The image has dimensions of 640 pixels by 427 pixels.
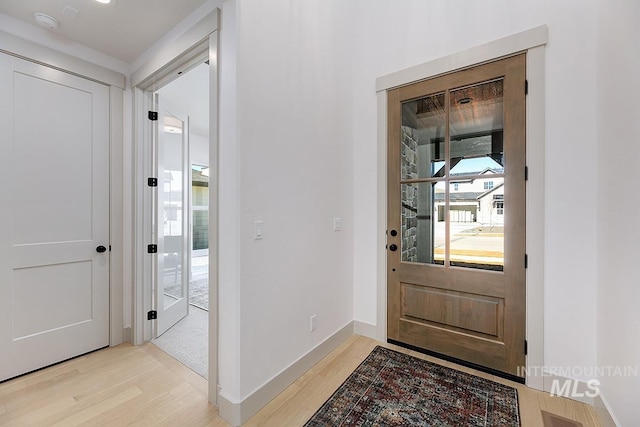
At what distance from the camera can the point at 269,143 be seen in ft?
5.93

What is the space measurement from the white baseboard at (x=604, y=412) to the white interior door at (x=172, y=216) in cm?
342

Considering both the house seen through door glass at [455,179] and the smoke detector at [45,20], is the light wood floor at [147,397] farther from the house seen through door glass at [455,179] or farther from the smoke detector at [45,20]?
the smoke detector at [45,20]

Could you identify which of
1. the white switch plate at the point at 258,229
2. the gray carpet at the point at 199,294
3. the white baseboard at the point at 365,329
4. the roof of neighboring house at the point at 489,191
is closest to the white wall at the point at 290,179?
the white switch plate at the point at 258,229

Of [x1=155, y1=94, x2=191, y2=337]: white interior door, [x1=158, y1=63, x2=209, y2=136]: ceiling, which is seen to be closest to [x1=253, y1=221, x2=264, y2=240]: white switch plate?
[x1=155, y1=94, x2=191, y2=337]: white interior door

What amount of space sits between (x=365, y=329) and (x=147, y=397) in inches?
72.8

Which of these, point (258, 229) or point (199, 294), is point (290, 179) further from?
point (199, 294)

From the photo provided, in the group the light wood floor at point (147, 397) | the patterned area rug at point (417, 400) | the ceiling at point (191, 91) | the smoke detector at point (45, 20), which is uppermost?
the ceiling at point (191, 91)

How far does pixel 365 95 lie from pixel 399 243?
150 centimetres

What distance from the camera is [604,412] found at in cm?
158

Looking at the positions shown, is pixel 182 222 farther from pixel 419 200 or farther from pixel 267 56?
pixel 419 200

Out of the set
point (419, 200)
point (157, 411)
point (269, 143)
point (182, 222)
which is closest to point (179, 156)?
point (182, 222)

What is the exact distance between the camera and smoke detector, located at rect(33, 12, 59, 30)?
1.93 meters

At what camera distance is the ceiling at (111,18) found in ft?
6.05

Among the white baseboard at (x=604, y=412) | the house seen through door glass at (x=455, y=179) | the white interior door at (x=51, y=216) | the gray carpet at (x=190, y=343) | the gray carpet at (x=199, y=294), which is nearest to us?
the white baseboard at (x=604, y=412)
